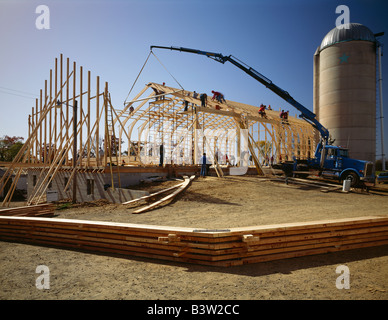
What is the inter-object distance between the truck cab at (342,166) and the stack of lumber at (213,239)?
12.6m

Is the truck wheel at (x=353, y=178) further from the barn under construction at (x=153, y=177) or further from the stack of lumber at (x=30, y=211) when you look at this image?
the stack of lumber at (x=30, y=211)

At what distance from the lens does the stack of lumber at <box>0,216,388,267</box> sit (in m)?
4.73

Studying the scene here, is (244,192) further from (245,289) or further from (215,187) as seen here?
(245,289)

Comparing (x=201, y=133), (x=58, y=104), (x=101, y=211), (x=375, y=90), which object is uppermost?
(x=375, y=90)

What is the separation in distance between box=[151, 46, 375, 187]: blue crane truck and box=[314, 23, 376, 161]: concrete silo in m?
8.92

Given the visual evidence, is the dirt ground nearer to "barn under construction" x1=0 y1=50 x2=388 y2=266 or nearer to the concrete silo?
"barn under construction" x1=0 y1=50 x2=388 y2=266

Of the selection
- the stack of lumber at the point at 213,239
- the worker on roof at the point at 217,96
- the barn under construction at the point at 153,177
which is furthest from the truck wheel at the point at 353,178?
the stack of lumber at the point at 213,239

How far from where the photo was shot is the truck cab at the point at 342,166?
16578mm

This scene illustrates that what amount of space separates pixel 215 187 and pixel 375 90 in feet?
80.0

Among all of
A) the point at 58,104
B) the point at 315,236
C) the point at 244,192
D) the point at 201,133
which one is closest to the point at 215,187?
the point at 244,192

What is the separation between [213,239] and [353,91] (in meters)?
28.8

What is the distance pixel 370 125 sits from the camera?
2630 cm

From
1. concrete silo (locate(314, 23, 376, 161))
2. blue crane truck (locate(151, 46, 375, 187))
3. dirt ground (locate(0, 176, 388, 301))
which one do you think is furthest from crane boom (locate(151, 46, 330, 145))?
dirt ground (locate(0, 176, 388, 301))

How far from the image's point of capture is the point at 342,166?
1762cm
